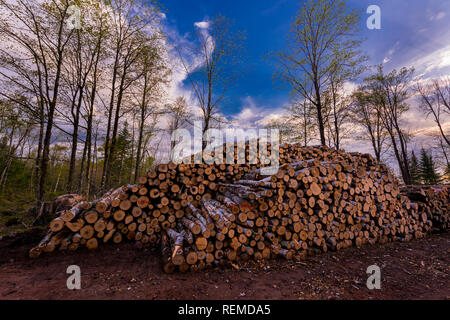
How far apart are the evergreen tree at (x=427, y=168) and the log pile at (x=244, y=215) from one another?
25674mm

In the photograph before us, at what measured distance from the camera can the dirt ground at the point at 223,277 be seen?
2441 millimetres

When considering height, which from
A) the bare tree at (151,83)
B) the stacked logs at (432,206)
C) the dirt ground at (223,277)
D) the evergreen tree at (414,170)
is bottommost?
the dirt ground at (223,277)

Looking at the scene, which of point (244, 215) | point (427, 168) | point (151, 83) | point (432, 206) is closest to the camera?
point (244, 215)

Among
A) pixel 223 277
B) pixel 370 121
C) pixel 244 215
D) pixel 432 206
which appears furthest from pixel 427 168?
pixel 223 277

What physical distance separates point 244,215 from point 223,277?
3.71 feet

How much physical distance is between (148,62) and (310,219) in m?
11.5

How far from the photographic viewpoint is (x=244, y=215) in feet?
11.5

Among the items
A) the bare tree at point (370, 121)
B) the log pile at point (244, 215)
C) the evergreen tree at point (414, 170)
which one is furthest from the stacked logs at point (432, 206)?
the evergreen tree at point (414, 170)

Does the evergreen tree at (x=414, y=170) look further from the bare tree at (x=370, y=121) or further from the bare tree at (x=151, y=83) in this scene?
the bare tree at (x=151, y=83)

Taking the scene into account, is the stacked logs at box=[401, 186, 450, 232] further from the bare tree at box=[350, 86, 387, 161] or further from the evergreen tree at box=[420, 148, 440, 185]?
the evergreen tree at box=[420, 148, 440, 185]

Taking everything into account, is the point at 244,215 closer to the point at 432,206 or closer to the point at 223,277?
the point at 223,277

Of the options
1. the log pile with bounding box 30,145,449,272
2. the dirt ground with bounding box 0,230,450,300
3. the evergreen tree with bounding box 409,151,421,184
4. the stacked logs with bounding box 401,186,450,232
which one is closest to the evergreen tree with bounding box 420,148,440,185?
the evergreen tree with bounding box 409,151,421,184

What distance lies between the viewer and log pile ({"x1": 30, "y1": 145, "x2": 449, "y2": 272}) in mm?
3348
